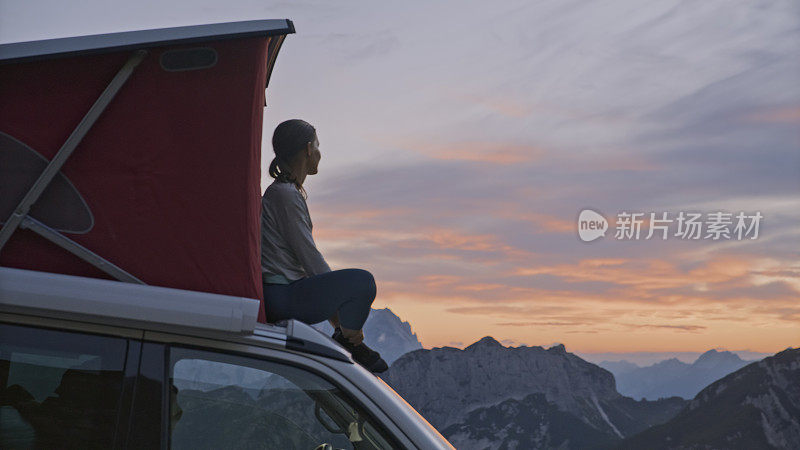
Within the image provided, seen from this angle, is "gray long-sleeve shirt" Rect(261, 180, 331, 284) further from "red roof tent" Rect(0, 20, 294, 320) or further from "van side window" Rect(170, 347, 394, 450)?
"van side window" Rect(170, 347, 394, 450)

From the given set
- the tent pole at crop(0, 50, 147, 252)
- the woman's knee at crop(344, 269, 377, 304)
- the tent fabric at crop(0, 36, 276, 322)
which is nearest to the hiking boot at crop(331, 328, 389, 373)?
the woman's knee at crop(344, 269, 377, 304)

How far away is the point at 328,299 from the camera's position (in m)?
3.69

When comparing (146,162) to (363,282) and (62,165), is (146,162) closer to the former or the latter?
(62,165)

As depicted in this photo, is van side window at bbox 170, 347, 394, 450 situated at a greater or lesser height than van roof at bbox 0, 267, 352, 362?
lesser

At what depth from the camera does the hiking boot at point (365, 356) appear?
3600 mm

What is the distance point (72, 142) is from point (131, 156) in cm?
24

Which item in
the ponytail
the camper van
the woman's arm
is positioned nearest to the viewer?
the camper van

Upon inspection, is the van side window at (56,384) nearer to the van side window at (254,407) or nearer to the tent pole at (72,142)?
the van side window at (254,407)

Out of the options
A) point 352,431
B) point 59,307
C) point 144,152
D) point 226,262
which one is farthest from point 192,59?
point 352,431

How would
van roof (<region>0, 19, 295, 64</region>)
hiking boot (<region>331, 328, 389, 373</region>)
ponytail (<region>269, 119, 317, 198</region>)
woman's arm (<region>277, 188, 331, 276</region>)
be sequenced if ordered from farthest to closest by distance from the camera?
ponytail (<region>269, 119, 317, 198</region>), woman's arm (<region>277, 188, 331, 276</region>), hiking boot (<region>331, 328, 389, 373</region>), van roof (<region>0, 19, 295, 64</region>)

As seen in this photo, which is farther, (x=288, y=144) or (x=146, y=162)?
(x=288, y=144)

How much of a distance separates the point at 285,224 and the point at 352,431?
3.66ft

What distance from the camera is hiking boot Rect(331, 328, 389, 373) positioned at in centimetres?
360

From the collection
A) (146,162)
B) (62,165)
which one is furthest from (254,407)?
(62,165)
